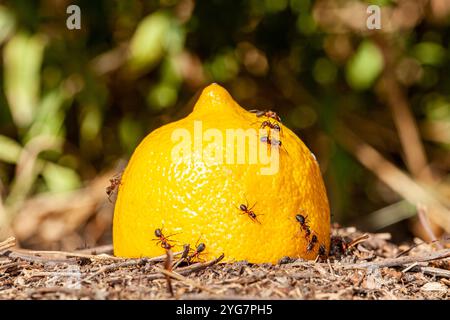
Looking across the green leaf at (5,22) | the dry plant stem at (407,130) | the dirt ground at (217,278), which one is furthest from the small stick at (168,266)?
the dry plant stem at (407,130)

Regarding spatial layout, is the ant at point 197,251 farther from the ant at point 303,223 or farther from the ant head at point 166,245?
the ant at point 303,223

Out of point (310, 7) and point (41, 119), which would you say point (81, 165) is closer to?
point (41, 119)

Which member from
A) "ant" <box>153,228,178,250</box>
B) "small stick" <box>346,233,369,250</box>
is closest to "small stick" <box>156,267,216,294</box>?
"ant" <box>153,228,178,250</box>

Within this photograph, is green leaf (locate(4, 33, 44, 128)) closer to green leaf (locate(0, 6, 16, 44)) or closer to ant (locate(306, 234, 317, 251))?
green leaf (locate(0, 6, 16, 44))

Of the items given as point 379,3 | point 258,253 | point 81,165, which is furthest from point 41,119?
point 258,253

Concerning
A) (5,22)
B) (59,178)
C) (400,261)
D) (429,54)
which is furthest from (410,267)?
(5,22)

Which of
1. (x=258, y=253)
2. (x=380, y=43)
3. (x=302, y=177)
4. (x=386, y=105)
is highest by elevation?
(x=380, y=43)
